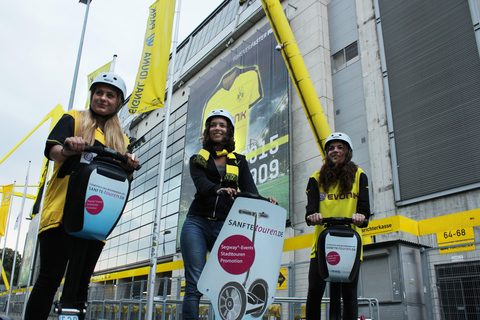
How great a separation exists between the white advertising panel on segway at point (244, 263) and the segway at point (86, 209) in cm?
64

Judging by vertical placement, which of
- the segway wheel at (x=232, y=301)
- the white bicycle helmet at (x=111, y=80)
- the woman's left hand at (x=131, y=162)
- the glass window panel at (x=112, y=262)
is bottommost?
the segway wheel at (x=232, y=301)

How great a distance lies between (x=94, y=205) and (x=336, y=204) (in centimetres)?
190

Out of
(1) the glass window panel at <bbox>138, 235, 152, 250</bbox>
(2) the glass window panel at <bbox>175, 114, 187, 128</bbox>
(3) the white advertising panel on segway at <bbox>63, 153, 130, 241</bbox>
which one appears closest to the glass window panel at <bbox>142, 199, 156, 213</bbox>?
(1) the glass window panel at <bbox>138, 235, 152, 250</bbox>

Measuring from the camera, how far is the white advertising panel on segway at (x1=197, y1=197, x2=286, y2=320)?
216 centimetres

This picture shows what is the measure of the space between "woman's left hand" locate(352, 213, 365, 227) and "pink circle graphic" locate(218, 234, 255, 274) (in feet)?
2.98

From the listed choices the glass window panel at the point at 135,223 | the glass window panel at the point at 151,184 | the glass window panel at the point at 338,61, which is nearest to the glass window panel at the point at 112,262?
the glass window panel at the point at 135,223

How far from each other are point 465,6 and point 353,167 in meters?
10.8

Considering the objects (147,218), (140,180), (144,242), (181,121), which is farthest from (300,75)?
(140,180)

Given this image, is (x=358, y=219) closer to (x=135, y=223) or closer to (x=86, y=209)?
(x=86, y=209)

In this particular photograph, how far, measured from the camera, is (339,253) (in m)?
2.67

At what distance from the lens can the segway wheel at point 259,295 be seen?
2199mm

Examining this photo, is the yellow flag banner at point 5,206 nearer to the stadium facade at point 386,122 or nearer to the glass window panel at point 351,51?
the stadium facade at point 386,122

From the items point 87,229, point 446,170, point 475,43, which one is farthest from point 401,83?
point 87,229

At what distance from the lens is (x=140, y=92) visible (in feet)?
32.6
